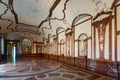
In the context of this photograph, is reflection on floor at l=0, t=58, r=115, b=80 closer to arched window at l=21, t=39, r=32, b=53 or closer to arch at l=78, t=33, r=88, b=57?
arch at l=78, t=33, r=88, b=57

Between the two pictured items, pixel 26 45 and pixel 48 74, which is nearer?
pixel 48 74

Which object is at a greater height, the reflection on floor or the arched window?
the arched window

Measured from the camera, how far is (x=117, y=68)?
17.5 feet

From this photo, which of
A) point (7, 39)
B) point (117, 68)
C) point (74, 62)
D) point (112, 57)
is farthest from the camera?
point (7, 39)

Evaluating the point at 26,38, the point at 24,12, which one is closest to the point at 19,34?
the point at 26,38

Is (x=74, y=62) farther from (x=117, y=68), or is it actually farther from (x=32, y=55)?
(x=32, y=55)

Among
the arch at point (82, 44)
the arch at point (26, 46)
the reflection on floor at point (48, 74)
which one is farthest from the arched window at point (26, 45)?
the arch at point (82, 44)

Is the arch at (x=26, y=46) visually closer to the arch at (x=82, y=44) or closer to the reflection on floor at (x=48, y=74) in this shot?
the reflection on floor at (x=48, y=74)

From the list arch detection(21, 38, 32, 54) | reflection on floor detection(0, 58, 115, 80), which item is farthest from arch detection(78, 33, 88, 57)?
arch detection(21, 38, 32, 54)

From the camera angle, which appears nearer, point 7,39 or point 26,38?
point 7,39

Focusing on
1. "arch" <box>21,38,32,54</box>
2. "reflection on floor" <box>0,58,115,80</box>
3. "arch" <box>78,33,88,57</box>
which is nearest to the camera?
"reflection on floor" <box>0,58,115,80</box>

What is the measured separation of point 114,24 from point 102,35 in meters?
0.92

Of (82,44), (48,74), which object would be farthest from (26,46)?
(48,74)

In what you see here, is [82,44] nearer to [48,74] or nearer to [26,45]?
[48,74]
